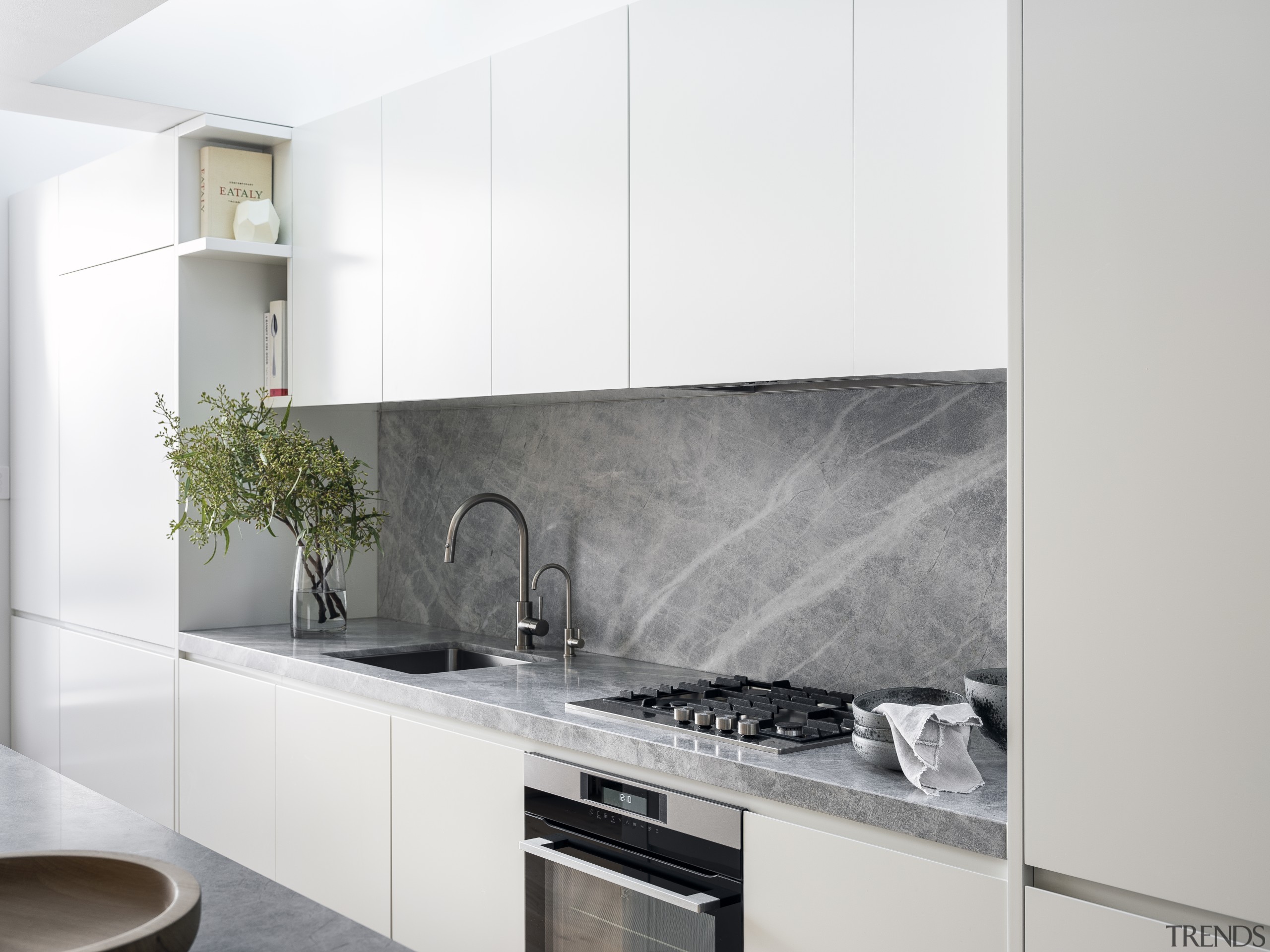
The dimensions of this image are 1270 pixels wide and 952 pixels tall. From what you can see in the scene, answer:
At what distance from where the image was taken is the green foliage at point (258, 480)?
10.4ft

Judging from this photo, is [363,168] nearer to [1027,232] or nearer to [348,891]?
[348,891]

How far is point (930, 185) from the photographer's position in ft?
6.11

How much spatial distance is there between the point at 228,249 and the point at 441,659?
4.14ft

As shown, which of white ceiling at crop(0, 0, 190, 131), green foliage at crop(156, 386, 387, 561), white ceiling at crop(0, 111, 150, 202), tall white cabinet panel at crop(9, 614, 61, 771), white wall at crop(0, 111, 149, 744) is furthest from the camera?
white ceiling at crop(0, 111, 150, 202)

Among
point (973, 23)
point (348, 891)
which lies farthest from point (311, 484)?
point (973, 23)

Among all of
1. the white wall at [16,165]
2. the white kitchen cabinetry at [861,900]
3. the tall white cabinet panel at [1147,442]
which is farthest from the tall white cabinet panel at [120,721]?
the tall white cabinet panel at [1147,442]

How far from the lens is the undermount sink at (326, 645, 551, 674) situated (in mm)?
3074

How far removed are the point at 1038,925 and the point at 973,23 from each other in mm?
1274

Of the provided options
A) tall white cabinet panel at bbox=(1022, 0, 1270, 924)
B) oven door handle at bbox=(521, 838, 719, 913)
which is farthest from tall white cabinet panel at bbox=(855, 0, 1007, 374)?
oven door handle at bbox=(521, 838, 719, 913)

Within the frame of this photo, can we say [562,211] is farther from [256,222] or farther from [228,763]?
[228,763]

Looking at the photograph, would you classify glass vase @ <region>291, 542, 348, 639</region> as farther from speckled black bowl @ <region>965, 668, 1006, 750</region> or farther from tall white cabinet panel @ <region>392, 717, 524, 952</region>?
speckled black bowl @ <region>965, 668, 1006, 750</region>

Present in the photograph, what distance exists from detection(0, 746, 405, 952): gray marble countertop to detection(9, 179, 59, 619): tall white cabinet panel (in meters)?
2.46

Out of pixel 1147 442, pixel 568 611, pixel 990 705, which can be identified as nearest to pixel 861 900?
pixel 990 705

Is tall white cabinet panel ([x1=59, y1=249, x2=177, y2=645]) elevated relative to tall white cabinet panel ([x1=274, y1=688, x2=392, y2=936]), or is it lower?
elevated
